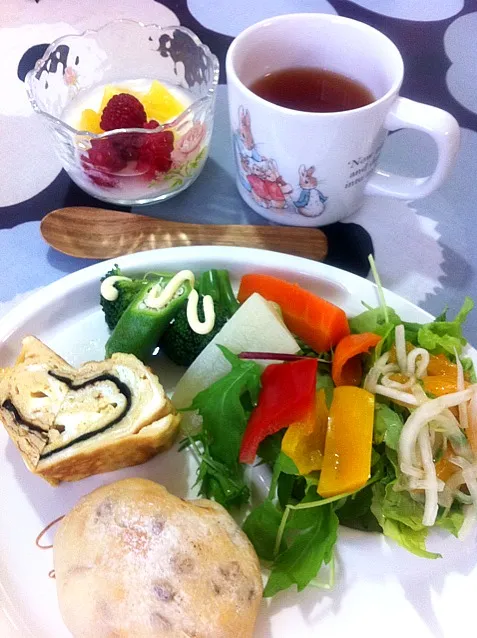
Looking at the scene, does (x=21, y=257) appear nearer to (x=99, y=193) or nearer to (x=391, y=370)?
(x=99, y=193)

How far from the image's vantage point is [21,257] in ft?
3.90

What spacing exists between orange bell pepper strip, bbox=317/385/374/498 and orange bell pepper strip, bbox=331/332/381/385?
56 mm

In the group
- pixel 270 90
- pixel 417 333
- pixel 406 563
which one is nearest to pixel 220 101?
pixel 270 90

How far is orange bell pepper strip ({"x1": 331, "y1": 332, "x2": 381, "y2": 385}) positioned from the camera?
3.15 ft

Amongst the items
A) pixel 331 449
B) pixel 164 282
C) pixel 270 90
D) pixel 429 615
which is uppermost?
pixel 270 90

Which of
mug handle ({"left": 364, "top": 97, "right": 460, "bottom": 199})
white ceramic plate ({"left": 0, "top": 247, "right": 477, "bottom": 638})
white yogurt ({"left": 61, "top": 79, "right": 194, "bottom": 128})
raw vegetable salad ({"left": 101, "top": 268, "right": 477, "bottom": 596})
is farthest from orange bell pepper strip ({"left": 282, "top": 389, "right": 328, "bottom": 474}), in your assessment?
white yogurt ({"left": 61, "top": 79, "right": 194, "bottom": 128})

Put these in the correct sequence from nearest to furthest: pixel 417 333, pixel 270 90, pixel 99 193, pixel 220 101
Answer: pixel 417 333 < pixel 270 90 < pixel 99 193 < pixel 220 101

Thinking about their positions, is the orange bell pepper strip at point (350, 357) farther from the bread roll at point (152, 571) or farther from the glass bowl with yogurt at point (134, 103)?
the glass bowl with yogurt at point (134, 103)

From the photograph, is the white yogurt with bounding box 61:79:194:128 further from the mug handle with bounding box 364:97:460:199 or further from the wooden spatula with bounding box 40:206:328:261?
the mug handle with bounding box 364:97:460:199

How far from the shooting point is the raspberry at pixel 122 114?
46.5 inches

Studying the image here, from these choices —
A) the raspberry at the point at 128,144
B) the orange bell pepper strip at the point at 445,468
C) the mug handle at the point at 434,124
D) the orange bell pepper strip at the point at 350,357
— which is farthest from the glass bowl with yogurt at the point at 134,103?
the orange bell pepper strip at the point at 445,468

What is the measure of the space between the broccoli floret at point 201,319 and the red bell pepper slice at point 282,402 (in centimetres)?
15

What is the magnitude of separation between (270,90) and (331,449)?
26.2 inches

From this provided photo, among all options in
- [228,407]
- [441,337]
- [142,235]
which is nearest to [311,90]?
[142,235]
